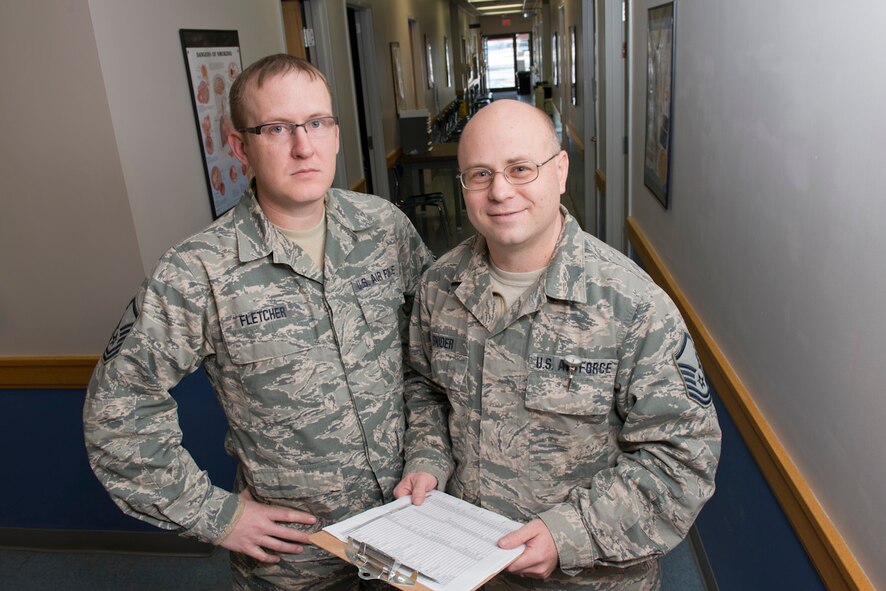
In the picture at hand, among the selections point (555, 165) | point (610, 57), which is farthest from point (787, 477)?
point (610, 57)

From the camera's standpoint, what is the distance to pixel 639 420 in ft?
4.26

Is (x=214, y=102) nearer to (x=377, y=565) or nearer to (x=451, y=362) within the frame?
(x=451, y=362)

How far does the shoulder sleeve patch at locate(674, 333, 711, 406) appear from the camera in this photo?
1259mm

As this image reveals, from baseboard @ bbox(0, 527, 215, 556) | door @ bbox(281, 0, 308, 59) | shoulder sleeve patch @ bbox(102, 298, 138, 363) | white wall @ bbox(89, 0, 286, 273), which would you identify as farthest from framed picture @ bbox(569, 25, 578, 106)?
shoulder sleeve patch @ bbox(102, 298, 138, 363)

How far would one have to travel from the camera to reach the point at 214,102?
3033mm

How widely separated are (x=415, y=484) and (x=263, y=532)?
1.15ft

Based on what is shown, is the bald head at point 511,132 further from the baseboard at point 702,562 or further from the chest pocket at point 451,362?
the baseboard at point 702,562

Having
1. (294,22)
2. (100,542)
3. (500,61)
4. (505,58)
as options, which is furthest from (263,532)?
(500,61)

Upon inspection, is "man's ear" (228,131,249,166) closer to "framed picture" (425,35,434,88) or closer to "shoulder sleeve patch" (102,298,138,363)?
"shoulder sleeve patch" (102,298,138,363)

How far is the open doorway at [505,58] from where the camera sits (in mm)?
33125

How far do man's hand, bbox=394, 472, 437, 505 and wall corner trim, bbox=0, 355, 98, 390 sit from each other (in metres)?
1.71

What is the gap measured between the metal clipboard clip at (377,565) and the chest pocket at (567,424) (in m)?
0.32

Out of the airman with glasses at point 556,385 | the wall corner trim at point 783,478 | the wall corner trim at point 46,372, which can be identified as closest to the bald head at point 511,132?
the airman with glasses at point 556,385

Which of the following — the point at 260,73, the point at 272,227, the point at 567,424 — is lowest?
the point at 567,424
